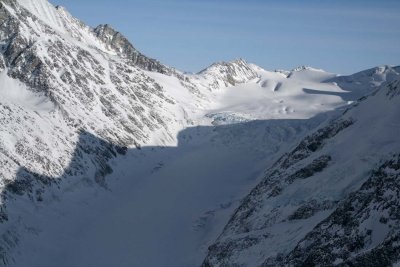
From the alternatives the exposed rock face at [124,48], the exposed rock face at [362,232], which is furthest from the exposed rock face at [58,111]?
the exposed rock face at [362,232]

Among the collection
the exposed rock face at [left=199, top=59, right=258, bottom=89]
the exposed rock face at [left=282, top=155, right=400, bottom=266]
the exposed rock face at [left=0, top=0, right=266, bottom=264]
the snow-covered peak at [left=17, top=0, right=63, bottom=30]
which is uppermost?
the snow-covered peak at [left=17, top=0, right=63, bottom=30]

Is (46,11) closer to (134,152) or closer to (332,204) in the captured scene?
(134,152)

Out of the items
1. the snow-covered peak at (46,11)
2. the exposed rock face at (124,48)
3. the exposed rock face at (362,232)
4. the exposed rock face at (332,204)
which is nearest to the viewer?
the exposed rock face at (362,232)

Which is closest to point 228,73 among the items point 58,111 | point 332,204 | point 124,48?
point 124,48

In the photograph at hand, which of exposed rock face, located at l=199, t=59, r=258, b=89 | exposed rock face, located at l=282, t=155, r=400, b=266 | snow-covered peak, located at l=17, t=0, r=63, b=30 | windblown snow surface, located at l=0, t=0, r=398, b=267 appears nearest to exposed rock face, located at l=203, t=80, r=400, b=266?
exposed rock face, located at l=282, t=155, r=400, b=266

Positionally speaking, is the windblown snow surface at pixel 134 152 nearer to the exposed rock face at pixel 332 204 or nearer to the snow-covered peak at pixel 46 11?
the snow-covered peak at pixel 46 11

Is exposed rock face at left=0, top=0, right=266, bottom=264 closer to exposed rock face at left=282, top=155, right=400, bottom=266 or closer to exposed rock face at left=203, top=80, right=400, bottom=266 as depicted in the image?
exposed rock face at left=203, top=80, right=400, bottom=266

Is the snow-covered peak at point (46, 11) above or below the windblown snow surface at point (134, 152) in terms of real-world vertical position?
above
